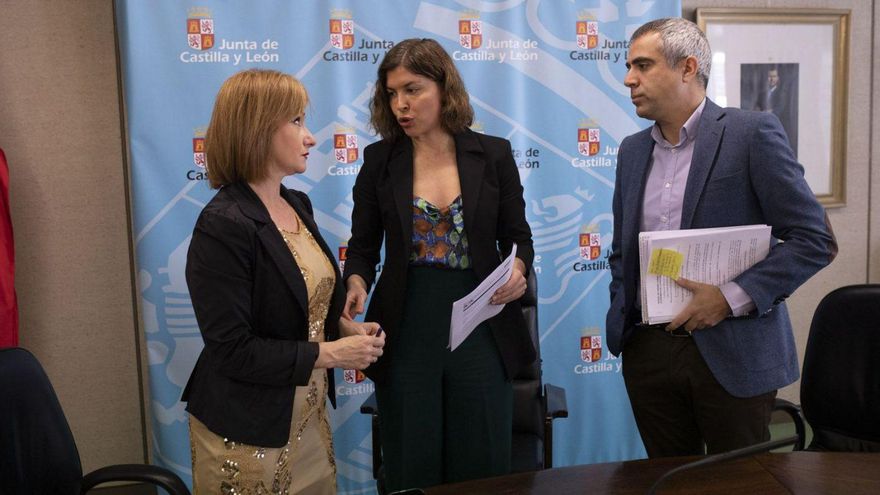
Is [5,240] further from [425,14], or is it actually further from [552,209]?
[552,209]

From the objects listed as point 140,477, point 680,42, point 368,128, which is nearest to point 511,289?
point 680,42

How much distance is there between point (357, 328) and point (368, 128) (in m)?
1.36

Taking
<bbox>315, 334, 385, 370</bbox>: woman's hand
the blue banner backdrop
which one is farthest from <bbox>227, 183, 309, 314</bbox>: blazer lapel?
the blue banner backdrop

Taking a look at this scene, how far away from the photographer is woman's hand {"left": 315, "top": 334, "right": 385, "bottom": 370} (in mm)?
1803

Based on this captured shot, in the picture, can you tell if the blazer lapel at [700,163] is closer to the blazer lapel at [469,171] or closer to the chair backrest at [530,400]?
the blazer lapel at [469,171]

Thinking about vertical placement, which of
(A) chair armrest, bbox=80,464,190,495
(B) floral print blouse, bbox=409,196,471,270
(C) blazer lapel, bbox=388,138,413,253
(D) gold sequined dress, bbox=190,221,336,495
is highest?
(C) blazer lapel, bbox=388,138,413,253

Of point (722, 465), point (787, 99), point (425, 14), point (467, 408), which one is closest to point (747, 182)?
point (722, 465)

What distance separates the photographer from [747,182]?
6.70ft

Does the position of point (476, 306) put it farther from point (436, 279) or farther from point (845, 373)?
point (845, 373)

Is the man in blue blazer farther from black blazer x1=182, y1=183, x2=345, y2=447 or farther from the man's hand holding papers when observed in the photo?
black blazer x1=182, y1=183, x2=345, y2=447

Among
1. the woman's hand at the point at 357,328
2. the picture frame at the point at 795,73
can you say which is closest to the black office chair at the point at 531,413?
the woman's hand at the point at 357,328

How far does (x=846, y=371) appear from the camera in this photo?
8.04 ft

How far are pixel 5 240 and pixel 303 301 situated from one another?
5.49 feet

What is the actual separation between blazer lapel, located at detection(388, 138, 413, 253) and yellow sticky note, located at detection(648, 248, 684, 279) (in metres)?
0.65
